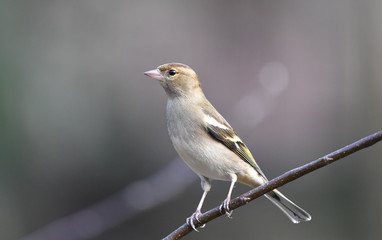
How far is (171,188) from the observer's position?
416 cm

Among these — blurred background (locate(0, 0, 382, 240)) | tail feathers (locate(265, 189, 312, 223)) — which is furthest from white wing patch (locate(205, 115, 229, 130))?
blurred background (locate(0, 0, 382, 240))

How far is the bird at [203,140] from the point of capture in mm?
3234

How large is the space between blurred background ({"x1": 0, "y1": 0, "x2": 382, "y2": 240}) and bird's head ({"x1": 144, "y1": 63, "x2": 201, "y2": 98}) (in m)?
1.70

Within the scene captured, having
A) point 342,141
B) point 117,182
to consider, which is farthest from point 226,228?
point 342,141

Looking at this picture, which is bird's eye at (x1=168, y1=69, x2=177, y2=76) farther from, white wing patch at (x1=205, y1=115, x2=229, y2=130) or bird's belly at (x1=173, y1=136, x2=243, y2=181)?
bird's belly at (x1=173, y1=136, x2=243, y2=181)

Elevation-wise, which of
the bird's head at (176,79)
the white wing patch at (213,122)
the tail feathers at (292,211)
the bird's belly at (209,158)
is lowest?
the tail feathers at (292,211)

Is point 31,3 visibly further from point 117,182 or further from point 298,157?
point 298,157

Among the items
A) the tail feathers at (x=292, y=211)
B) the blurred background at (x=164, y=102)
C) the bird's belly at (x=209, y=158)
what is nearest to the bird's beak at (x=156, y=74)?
the bird's belly at (x=209, y=158)

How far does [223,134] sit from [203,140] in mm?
176

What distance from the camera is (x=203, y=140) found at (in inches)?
129

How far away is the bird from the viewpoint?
323 centimetres

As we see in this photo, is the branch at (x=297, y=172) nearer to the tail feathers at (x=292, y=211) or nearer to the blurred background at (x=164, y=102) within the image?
the tail feathers at (x=292, y=211)

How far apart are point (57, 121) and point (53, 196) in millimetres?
799

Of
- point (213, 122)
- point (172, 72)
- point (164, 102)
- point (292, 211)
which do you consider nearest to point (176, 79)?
point (172, 72)
